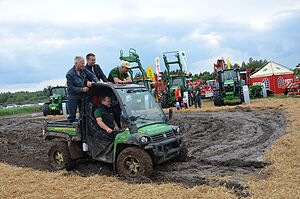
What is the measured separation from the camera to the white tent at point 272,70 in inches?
1286

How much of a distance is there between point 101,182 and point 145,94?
6.49ft

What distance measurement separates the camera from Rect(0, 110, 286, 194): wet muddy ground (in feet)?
20.5

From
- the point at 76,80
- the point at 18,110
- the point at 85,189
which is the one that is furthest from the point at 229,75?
the point at 18,110

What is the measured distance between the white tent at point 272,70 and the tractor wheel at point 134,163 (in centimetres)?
2921

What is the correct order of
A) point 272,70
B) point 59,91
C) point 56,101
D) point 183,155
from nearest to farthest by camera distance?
point 183,155 < point 56,101 < point 59,91 < point 272,70

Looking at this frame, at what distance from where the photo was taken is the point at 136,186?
5.64m

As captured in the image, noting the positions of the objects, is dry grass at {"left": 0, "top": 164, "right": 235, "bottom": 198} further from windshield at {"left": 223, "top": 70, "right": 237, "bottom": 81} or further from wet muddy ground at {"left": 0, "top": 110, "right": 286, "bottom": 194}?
windshield at {"left": 223, "top": 70, "right": 237, "bottom": 81}

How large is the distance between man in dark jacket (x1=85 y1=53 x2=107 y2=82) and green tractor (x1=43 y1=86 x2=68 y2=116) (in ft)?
64.4

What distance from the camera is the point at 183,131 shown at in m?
12.9

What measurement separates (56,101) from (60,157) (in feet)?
67.7

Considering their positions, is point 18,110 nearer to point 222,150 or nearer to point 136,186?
point 222,150

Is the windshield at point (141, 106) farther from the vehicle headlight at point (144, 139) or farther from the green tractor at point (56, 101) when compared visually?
the green tractor at point (56, 101)

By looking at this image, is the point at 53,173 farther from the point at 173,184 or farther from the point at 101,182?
the point at 173,184

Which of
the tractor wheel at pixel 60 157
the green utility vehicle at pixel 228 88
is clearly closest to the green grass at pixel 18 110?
the green utility vehicle at pixel 228 88
